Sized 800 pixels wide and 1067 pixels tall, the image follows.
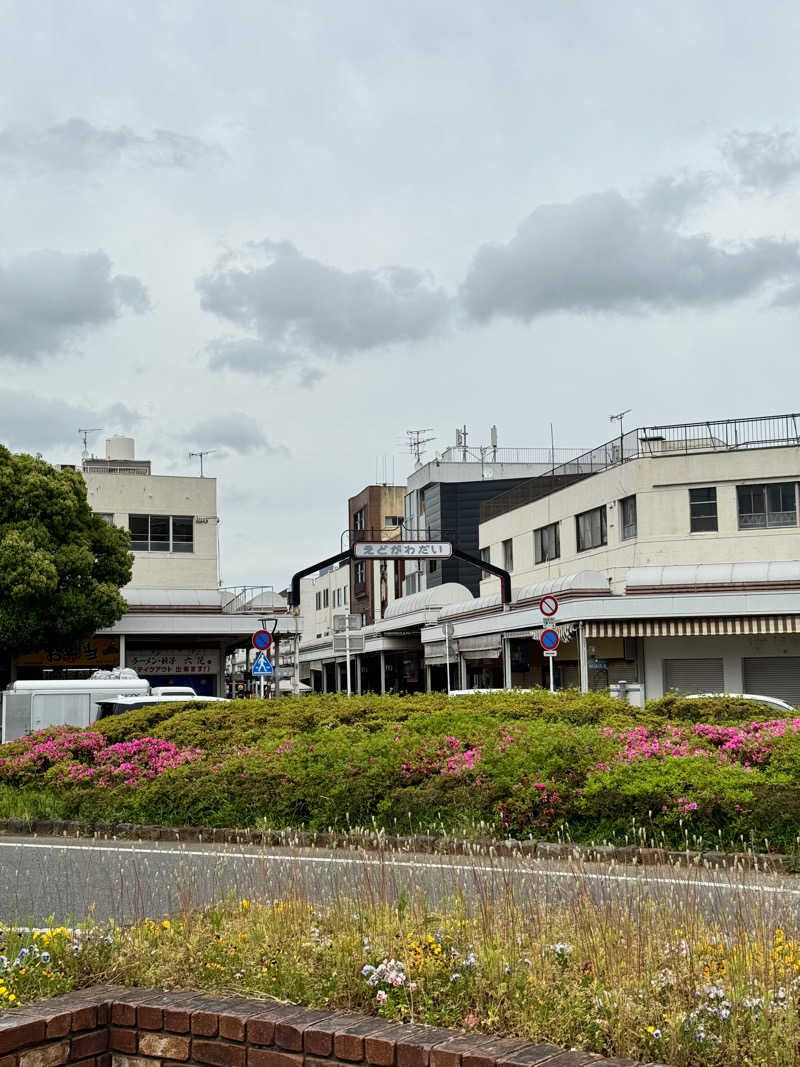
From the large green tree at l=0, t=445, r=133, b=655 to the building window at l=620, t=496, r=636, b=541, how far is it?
676 inches

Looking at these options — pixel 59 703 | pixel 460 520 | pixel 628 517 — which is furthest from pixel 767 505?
pixel 460 520

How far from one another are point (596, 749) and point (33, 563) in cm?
2967

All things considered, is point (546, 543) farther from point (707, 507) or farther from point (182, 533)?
point (182, 533)

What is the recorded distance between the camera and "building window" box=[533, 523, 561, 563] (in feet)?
159

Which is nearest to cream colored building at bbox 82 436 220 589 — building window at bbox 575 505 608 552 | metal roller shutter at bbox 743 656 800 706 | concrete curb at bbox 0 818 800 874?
building window at bbox 575 505 608 552

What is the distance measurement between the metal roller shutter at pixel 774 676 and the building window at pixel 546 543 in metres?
10.9

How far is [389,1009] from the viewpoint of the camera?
5273mm

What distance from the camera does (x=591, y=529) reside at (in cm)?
4522

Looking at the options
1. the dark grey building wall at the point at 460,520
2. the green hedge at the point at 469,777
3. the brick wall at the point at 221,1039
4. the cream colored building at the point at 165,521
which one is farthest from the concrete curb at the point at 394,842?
the dark grey building wall at the point at 460,520

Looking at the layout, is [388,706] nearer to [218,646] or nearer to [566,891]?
[566,891]

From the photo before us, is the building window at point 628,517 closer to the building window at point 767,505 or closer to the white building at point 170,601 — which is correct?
the building window at point 767,505

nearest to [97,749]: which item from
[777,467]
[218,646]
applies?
[777,467]

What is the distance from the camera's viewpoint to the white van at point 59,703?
101 feet

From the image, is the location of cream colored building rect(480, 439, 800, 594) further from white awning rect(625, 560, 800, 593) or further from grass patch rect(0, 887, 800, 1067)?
grass patch rect(0, 887, 800, 1067)
